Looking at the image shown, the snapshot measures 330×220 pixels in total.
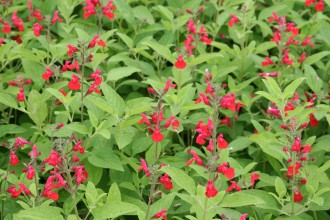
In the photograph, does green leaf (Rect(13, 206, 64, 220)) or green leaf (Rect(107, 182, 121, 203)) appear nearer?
green leaf (Rect(13, 206, 64, 220))

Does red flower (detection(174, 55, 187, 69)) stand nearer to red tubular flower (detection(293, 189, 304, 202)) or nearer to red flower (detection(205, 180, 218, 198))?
red tubular flower (detection(293, 189, 304, 202))

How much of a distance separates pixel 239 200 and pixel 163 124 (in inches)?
38.2

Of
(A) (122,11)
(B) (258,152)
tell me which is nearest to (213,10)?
(A) (122,11)

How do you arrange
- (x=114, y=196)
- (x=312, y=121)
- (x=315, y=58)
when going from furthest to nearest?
(x=315, y=58) → (x=312, y=121) → (x=114, y=196)

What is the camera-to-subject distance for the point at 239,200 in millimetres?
2842

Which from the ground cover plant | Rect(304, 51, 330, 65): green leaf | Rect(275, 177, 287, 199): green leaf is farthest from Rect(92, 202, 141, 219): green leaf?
Rect(304, 51, 330, 65): green leaf

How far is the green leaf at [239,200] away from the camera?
280 cm

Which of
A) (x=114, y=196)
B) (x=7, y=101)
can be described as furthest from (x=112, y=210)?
(x=7, y=101)

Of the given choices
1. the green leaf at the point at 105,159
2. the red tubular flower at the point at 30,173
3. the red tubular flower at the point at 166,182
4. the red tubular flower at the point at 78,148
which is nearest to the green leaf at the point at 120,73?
the green leaf at the point at 105,159

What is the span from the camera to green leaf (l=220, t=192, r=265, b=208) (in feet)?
9.19

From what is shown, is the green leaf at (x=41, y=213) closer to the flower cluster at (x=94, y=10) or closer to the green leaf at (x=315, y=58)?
the flower cluster at (x=94, y=10)

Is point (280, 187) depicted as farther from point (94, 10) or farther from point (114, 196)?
point (94, 10)

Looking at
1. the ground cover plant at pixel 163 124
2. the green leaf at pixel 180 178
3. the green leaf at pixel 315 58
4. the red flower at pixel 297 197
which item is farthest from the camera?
the green leaf at pixel 315 58

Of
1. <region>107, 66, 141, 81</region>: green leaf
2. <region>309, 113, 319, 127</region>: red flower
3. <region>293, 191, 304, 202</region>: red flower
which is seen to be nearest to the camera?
<region>293, 191, 304, 202</region>: red flower
